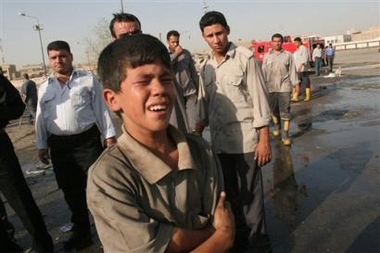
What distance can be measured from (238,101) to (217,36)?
1.88 feet

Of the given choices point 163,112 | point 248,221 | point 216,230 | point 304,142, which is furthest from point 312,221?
point 304,142

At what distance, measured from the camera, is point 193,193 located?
157 centimetres

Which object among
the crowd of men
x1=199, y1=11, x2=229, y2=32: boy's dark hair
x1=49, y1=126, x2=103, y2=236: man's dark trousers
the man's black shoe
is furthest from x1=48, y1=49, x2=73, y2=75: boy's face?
the man's black shoe

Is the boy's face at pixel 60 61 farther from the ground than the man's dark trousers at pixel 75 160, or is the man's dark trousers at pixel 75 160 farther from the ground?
the boy's face at pixel 60 61

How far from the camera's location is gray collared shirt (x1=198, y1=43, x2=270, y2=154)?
3318 mm

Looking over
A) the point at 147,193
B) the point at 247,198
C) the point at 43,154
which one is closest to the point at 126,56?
the point at 147,193

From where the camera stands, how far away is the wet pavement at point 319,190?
3729 millimetres

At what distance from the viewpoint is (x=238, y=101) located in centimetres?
337

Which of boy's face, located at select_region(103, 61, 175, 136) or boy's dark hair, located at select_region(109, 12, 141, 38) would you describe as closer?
boy's face, located at select_region(103, 61, 175, 136)

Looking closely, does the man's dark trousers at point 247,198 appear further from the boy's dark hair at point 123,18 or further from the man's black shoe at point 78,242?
the man's black shoe at point 78,242

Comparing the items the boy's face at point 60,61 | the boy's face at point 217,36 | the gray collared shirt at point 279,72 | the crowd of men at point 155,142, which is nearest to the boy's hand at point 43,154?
the crowd of men at point 155,142

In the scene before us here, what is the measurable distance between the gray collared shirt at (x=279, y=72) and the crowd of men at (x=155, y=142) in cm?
2

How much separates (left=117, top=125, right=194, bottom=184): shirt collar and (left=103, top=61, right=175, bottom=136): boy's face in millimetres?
77

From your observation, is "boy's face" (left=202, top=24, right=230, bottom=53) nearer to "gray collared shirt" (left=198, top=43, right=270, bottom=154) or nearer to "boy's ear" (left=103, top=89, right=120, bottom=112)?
"gray collared shirt" (left=198, top=43, right=270, bottom=154)
